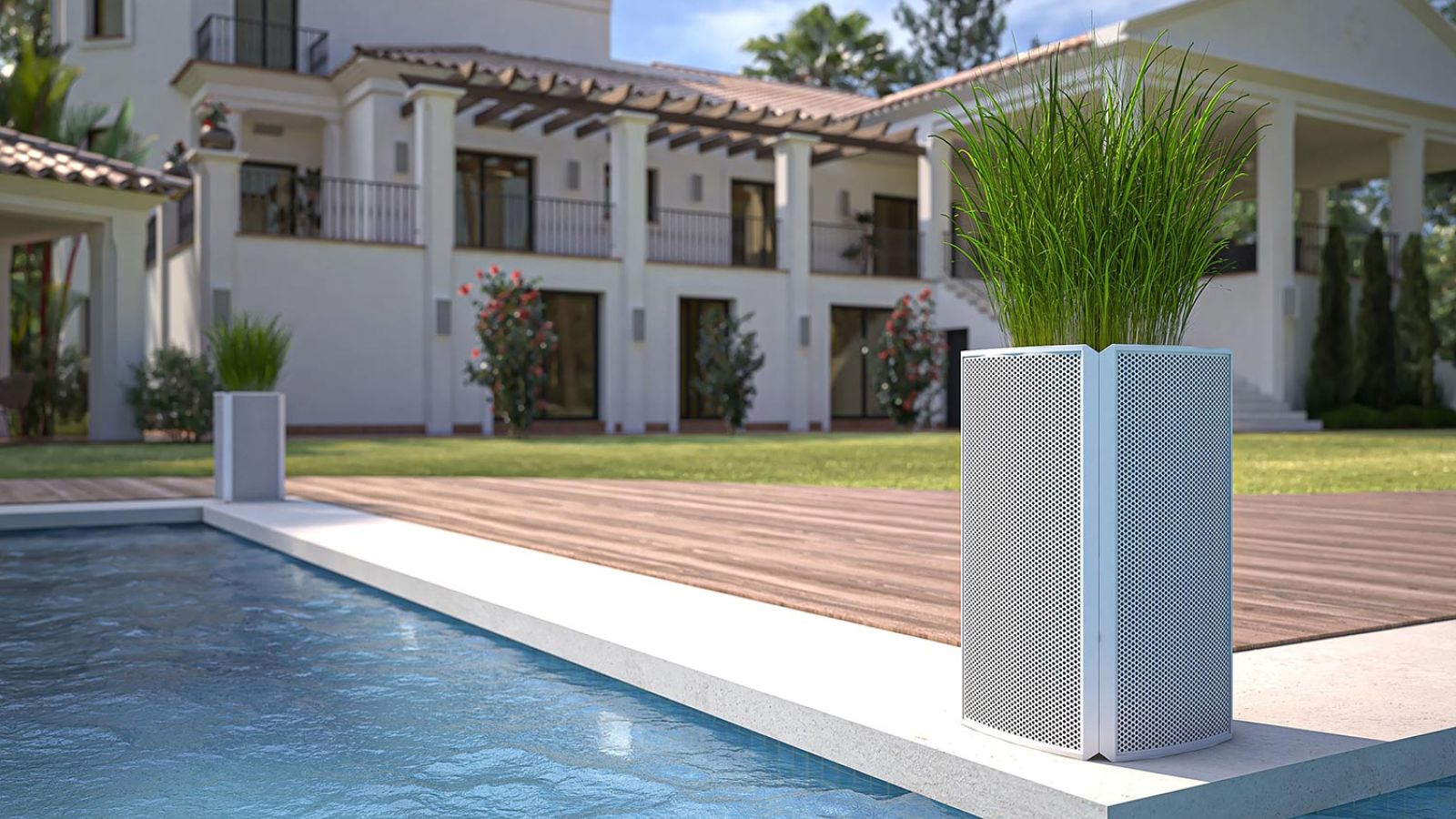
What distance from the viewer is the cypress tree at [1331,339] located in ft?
68.9

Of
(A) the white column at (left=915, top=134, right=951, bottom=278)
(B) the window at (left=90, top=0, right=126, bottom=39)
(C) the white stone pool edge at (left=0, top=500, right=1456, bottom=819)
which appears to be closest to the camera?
(C) the white stone pool edge at (left=0, top=500, right=1456, bottom=819)

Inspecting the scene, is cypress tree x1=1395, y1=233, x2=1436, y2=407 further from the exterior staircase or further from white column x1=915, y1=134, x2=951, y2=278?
white column x1=915, y1=134, x2=951, y2=278

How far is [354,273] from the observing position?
18047 millimetres

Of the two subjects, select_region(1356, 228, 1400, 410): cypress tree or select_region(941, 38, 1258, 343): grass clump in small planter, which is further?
select_region(1356, 228, 1400, 410): cypress tree

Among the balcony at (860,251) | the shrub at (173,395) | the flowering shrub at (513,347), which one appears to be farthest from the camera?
the balcony at (860,251)

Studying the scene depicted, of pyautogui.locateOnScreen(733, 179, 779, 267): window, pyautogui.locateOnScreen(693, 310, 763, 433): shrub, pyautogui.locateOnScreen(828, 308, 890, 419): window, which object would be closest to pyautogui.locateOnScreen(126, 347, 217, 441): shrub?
pyautogui.locateOnScreen(693, 310, 763, 433): shrub

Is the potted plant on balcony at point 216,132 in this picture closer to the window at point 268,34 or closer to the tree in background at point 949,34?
the window at point 268,34

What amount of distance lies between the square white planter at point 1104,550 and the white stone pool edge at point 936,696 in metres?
0.08

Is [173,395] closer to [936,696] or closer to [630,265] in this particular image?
[630,265]

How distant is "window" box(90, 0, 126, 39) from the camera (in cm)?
2195

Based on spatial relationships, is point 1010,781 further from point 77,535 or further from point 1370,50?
point 1370,50

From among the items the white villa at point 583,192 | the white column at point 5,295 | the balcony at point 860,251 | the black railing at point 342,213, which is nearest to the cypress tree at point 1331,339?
the white villa at point 583,192

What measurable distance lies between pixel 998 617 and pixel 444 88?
17.8m

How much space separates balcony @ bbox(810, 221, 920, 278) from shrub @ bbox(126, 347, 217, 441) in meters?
12.9
